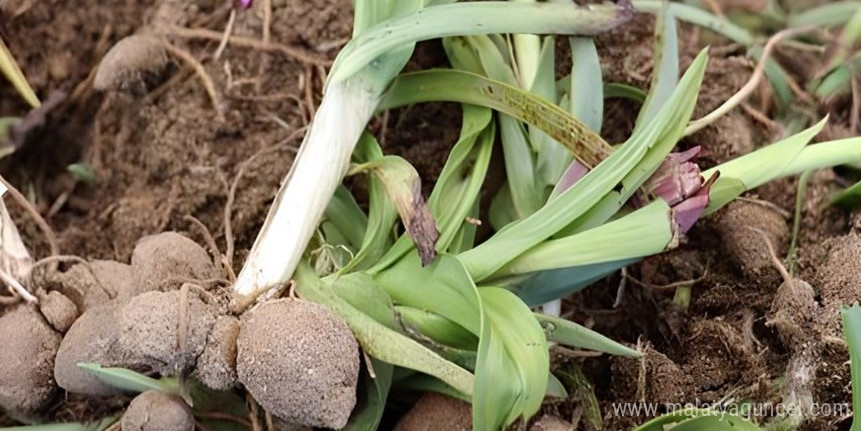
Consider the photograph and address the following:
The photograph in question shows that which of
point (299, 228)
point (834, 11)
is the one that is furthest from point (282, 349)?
point (834, 11)

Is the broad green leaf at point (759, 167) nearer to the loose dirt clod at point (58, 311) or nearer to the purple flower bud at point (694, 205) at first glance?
the purple flower bud at point (694, 205)

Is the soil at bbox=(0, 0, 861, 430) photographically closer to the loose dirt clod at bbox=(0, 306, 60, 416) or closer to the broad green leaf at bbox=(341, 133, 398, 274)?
the loose dirt clod at bbox=(0, 306, 60, 416)

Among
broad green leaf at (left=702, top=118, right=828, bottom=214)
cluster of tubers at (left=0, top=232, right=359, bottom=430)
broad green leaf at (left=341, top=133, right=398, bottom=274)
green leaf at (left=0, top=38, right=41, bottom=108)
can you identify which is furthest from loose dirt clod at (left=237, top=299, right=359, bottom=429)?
green leaf at (left=0, top=38, right=41, bottom=108)

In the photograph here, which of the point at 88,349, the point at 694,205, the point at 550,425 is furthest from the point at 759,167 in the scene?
the point at 88,349

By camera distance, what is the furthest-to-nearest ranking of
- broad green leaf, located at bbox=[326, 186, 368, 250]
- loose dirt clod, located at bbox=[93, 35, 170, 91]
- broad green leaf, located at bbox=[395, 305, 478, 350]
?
loose dirt clod, located at bbox=[93, 35, 170, 91] → broad green leaf, located at bbox=[326, 186, 368, 250] → broad green leaf, located at bbox=[395, 305, 478, 350]

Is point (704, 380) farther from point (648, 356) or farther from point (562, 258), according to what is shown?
point (562, 258)

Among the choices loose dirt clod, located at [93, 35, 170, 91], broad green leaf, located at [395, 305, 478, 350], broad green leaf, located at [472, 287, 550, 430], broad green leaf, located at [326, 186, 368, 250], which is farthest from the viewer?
loose dirt clod, located at [93, 35, 170, 91]

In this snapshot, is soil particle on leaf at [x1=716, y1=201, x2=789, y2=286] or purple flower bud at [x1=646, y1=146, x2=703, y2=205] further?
soil particle on leaf at [x1=716, y1=201, x2=789, y2=286]
